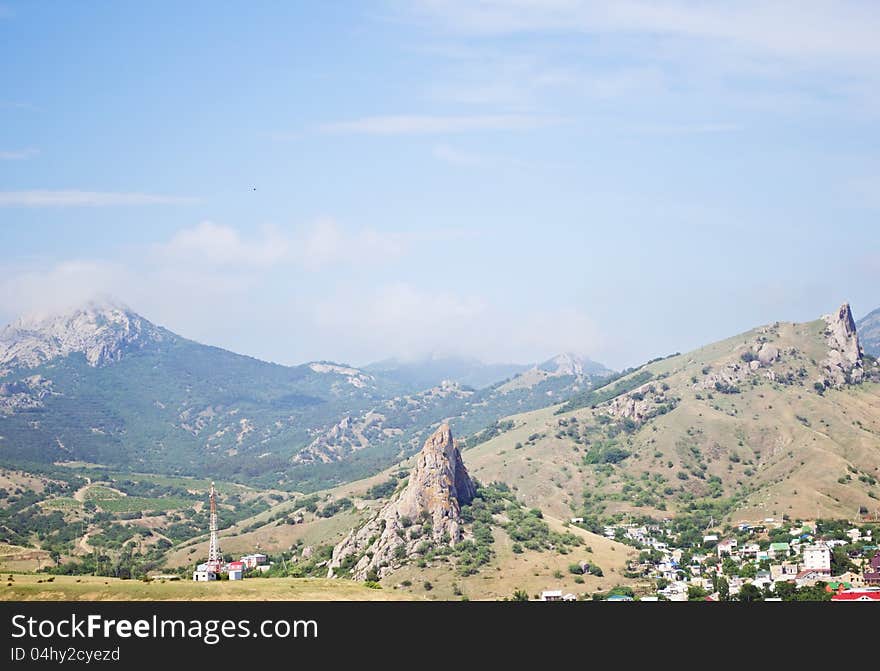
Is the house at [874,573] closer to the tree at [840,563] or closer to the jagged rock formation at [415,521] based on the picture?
the tree at [840,563]

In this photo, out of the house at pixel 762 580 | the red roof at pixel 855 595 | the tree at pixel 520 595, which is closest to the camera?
the red roof at pixel 855 595

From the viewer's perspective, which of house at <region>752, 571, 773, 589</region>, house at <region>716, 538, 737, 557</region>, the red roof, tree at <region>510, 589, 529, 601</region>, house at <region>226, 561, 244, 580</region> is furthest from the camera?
house at <region>716, 538, 737, 557</region>

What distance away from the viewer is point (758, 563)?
15238 cm

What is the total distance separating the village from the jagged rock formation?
21761mm

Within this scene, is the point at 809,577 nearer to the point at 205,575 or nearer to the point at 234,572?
the point at 234,572

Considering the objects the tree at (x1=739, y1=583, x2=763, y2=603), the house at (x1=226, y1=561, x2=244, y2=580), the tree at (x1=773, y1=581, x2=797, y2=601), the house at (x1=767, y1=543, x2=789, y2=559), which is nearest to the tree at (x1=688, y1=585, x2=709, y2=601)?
the tree at (x1=739, y1=583, x2=763, y2=603)

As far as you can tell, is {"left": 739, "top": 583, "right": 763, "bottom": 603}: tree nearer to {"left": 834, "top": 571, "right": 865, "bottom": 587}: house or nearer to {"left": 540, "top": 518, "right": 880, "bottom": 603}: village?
{"left": 540, "top": 518, "right": 880, "bottom": 603}: village

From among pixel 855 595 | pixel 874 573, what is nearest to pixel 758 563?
pixel 874 573

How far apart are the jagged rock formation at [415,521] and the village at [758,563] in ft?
71.4

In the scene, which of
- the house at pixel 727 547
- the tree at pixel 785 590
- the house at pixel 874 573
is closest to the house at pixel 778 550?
the house at pixel 727 547

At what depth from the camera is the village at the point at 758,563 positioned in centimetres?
12350

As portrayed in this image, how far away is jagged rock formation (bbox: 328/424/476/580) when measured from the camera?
142 metres
